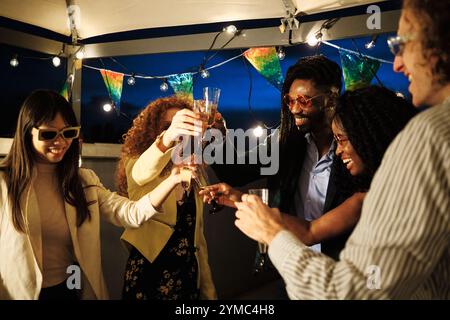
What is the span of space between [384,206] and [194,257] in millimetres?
1416

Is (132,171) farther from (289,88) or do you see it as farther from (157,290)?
(289,88)

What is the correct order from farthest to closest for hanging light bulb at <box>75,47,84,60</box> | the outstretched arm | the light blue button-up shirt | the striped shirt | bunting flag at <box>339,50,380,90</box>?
hanging light bulb at <box>75,47,84,60</box>, bunting flag at <box>339,50,380,90</box>, the light blue button-up shirt, the outstretched arm, the striped shirt

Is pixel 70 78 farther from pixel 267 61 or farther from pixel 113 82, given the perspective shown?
pixel 267 61

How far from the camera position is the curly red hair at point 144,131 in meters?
2.53

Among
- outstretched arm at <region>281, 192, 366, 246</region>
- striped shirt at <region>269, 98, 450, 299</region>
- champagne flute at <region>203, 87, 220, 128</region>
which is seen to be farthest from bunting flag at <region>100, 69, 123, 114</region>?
striped shirt at <region>269, 98, 450, 299</region>

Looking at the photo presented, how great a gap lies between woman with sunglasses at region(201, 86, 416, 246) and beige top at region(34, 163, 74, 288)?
1012mm

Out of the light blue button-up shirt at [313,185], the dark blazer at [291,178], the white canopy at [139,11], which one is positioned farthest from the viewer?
the white canopy at [139,11]

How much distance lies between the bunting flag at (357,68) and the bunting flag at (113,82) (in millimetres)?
2003

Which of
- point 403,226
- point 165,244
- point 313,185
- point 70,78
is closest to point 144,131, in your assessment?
point 165,244

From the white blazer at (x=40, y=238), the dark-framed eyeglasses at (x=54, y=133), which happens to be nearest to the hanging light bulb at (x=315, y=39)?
the white blazer at (x=40, y=238)

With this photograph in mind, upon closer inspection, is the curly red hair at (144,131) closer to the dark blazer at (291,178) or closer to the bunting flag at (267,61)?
the dark blazer at (291,178)

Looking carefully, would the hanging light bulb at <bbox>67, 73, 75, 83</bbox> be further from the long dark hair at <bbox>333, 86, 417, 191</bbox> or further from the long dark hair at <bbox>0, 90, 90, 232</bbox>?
the long dark hair at <bbox>333, 86, 417, 191</bbox>

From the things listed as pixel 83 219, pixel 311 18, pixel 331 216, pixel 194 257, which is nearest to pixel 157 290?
pixel 194 257

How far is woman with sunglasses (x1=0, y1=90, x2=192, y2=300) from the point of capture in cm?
166
